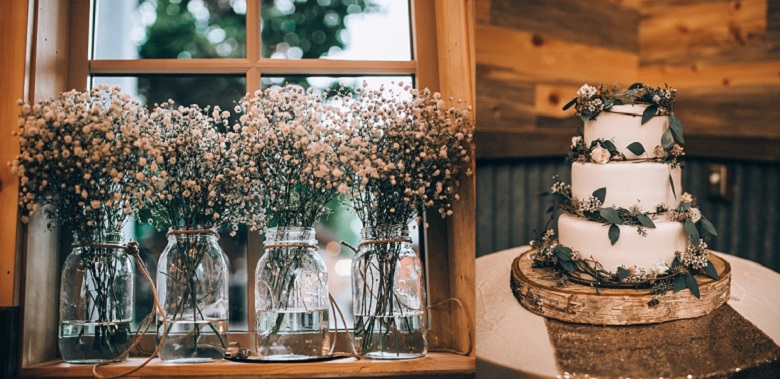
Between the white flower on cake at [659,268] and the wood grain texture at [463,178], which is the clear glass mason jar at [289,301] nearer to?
the wood grain texture at [463,178]

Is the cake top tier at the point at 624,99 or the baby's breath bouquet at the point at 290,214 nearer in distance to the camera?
the cake top tier at the point at 624,99

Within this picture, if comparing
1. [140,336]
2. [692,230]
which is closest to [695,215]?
[692,230]

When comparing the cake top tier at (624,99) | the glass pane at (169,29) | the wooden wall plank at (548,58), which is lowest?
the cake top tier at (624,99)

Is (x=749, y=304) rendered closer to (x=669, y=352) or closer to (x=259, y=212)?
(x=669, y=352)

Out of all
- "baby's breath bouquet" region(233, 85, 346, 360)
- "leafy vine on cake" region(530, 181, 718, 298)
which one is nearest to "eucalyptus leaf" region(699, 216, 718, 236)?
"leafy vine on cake" region(530, 181, 718, 298)

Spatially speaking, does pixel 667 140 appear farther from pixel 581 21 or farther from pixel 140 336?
pixel 140 336

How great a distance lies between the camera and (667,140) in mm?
1453

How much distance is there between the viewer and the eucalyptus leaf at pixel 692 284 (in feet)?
4.42

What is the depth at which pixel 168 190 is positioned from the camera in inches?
61.9

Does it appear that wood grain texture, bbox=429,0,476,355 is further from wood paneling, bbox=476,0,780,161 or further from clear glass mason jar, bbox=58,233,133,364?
clear glass mason jar, bbox=58,233,133,364

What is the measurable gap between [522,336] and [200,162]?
0.84 m

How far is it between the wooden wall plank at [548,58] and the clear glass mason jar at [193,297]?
80 centimetres

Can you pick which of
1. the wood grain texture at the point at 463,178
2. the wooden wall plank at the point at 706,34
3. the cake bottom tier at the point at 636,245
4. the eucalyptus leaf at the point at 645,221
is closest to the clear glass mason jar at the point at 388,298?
the wood grain texture at the point at 463,178

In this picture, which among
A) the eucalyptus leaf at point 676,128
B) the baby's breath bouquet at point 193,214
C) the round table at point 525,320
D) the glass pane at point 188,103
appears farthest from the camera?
the glass pane at point 188,103
